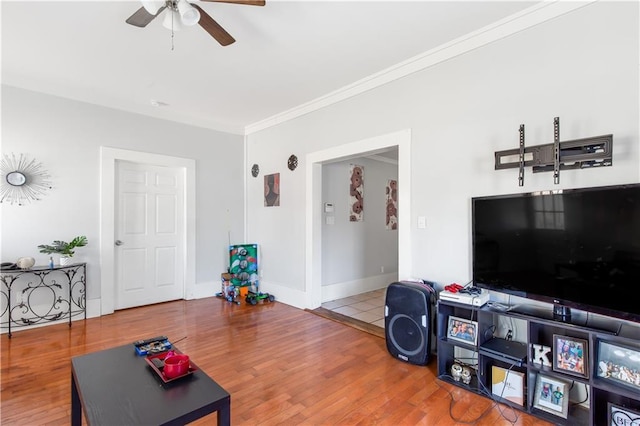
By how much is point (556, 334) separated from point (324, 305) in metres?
2.83

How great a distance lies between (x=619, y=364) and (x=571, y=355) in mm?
208

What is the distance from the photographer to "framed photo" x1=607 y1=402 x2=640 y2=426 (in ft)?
5.47

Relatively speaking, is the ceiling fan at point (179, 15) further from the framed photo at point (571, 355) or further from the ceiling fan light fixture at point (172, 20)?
the framed photo at point (571, 355)

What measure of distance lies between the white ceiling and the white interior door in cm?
104

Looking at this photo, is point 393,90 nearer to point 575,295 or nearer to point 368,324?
point 575,295

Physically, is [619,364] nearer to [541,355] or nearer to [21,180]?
[541,355]

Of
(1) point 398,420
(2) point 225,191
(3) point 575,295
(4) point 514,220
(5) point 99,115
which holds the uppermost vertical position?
(5) point 99,115

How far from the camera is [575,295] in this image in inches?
76.0

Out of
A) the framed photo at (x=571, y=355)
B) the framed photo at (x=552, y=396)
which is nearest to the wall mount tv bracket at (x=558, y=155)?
the framed photo at (x=571, y=355)

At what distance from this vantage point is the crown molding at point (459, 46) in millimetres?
2233

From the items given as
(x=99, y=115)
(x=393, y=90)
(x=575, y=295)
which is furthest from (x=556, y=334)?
(x=99, y=115)

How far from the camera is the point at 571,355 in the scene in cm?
188

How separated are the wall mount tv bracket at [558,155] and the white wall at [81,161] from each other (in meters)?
4.06

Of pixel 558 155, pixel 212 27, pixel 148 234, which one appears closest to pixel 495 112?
pixel 558 155
